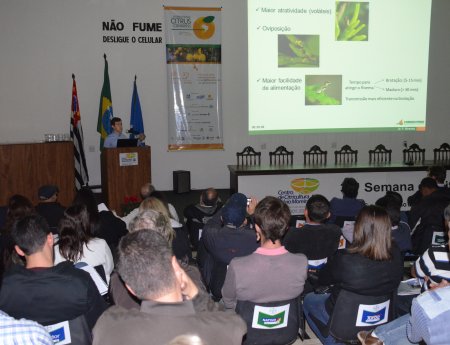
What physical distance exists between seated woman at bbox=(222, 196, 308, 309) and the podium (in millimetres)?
4160

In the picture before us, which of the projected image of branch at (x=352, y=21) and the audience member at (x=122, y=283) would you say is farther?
the projected image of branch at (x=352, y=21)

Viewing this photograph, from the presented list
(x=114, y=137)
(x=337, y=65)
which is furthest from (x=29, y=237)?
(x=337, y=65)

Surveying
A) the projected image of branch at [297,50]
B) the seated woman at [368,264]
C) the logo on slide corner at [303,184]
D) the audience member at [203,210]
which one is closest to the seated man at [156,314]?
the seated woman at [368,264]

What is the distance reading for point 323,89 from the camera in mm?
8648

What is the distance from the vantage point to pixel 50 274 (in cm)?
208

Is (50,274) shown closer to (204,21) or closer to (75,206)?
(75,206)

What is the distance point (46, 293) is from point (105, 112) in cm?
639

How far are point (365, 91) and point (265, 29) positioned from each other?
2.28 meters

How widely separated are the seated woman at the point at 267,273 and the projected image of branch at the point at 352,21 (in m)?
6.93

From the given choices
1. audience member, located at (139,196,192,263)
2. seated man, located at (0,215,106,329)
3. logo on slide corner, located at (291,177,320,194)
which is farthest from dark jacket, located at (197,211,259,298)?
logo on slide corner, located at (291,177,320,194)

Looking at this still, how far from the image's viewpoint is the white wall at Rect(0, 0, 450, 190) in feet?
26.7

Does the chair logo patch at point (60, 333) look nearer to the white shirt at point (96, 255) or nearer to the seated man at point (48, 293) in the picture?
the seated man at point (48, 293)

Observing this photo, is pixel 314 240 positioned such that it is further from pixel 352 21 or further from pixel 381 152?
pixel 352 21

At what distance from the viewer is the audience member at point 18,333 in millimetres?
1616
